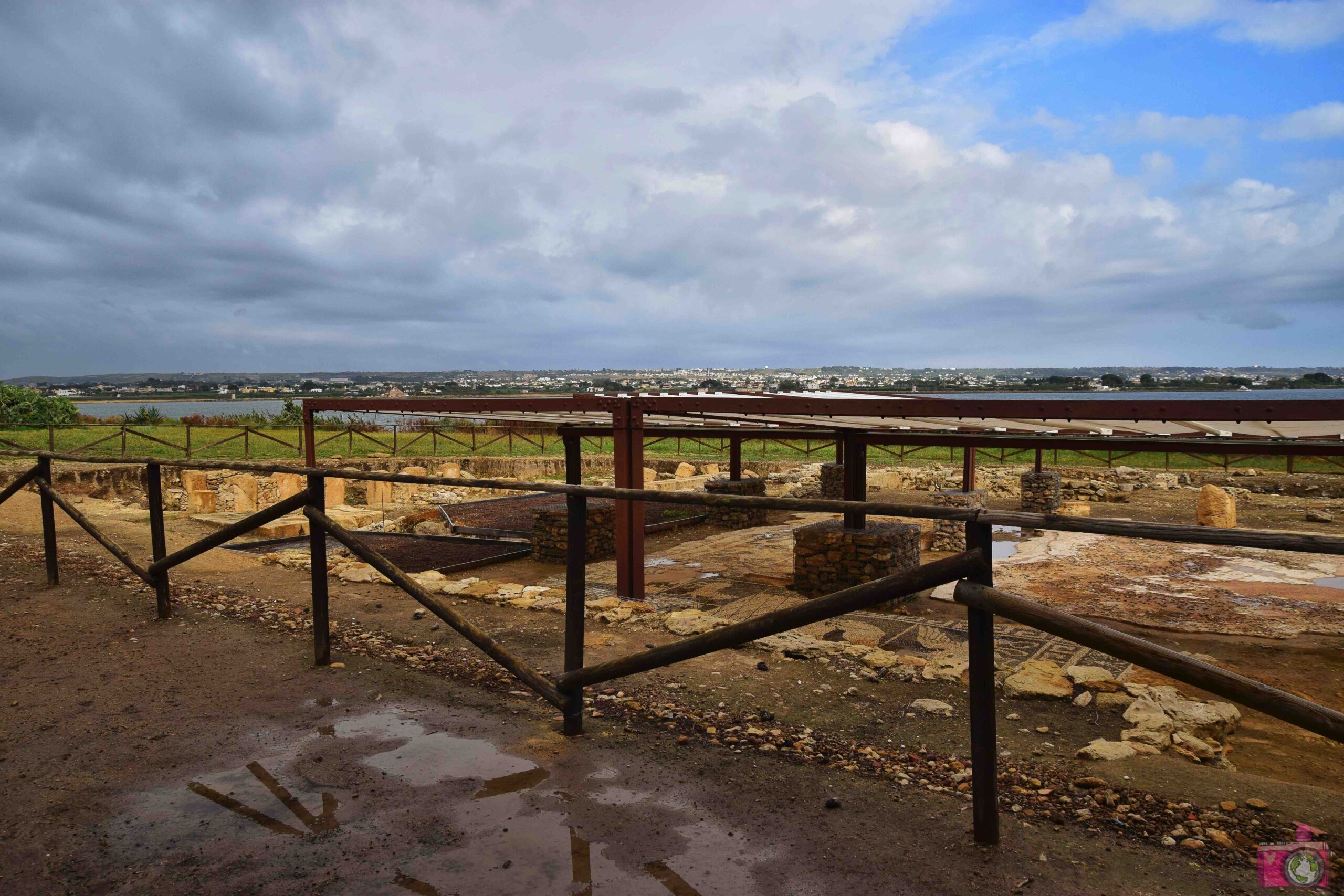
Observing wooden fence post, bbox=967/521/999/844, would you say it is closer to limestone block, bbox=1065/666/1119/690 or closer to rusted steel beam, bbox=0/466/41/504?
limestone block, bbox=1065/666/1119/690

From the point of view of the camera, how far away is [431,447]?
1177 inches

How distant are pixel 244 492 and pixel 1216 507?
21.3 meters

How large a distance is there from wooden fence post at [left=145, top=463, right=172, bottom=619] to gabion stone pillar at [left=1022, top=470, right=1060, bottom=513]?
1865cm

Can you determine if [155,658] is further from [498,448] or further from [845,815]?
[498,448]

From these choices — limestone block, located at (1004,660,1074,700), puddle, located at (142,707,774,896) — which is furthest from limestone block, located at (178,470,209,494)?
limestone block, located at (1004,660,1074,700)

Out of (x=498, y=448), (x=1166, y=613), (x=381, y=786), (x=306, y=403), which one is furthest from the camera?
(x=498, y=448)

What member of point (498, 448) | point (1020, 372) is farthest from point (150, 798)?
point (1020, 372)

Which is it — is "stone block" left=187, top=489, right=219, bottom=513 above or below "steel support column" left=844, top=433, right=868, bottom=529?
below

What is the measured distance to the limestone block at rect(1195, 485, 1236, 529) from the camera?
16250mm

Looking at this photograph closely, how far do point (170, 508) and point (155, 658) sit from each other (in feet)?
51.1

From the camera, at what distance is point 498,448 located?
30.6 meters

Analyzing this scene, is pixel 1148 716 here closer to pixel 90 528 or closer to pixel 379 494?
pixel 90 528

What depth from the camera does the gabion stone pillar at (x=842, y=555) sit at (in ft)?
37.0

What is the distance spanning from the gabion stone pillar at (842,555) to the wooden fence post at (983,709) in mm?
8360
